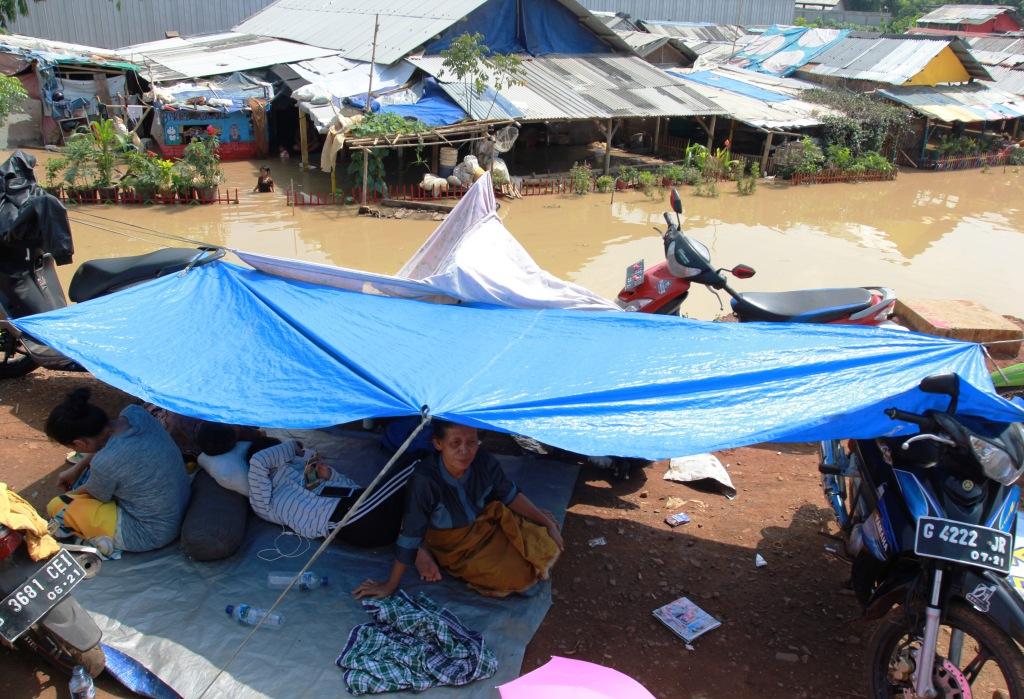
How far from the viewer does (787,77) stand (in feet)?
74.1

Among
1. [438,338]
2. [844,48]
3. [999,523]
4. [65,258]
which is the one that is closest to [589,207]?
[65,258]

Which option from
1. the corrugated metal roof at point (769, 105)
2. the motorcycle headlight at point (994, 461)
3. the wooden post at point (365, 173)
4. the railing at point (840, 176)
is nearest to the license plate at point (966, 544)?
the motorcycle headlight at point (994, 461)

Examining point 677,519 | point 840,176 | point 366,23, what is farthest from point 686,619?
point 366,23

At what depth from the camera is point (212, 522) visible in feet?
11.4

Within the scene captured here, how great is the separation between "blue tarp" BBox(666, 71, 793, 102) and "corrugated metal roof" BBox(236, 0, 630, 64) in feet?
10.5

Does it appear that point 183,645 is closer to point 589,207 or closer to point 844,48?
point 589,207

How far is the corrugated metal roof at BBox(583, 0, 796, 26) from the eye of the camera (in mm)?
30641

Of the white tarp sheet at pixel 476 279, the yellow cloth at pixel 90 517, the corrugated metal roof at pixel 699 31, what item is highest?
the corrugated metal roof at pixel 699 31

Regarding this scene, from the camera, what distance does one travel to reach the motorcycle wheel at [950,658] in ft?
8.00

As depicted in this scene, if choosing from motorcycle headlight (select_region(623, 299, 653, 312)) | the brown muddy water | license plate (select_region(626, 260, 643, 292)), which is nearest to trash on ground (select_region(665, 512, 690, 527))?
motorcycle headlight (select_region(623, 299, 653, 312))

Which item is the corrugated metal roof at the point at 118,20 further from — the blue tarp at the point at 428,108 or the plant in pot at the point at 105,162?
the blue tarp at the point at 428,108

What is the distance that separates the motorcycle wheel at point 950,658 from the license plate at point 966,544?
192 millimetres

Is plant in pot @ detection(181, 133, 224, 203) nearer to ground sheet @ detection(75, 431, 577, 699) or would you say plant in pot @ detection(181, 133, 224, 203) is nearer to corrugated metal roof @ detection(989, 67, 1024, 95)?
ground sheet @ detection(75, 431, 577, 699)

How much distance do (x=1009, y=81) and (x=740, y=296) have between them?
2340 centimetres
